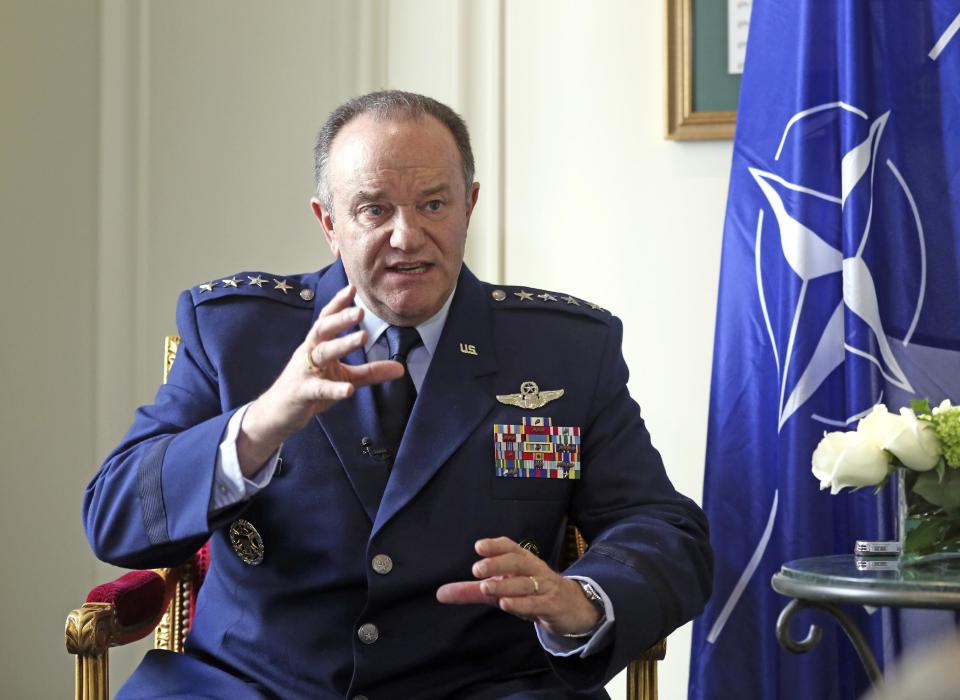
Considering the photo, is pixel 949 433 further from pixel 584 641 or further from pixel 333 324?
pixel 333 324

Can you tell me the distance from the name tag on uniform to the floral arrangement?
1.44 feet

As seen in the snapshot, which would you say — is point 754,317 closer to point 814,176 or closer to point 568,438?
point 814,176

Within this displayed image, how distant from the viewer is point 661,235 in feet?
9.42

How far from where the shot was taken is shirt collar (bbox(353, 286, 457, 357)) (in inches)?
82.7

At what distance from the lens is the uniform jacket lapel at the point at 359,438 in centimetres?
196

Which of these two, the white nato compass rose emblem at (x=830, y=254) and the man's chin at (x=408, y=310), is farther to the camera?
the white nato compass rose emblem at (x=830, y=254)

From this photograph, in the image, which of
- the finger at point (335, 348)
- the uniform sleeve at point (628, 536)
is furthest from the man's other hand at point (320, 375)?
the uniform sleeve at point (628, 536)

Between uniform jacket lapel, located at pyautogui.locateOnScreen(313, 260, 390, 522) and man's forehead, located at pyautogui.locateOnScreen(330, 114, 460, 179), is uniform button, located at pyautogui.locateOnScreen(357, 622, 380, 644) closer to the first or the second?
uniform jacket lapel, located at pyautogui.locateOnScreen(313, 260, 390, 522)

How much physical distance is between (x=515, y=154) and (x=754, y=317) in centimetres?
82

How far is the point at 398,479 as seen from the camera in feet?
6.39

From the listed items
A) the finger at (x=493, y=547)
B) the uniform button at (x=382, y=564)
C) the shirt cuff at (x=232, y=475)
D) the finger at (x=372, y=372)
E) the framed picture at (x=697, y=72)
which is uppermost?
the framed picture at (x=697, y=72)

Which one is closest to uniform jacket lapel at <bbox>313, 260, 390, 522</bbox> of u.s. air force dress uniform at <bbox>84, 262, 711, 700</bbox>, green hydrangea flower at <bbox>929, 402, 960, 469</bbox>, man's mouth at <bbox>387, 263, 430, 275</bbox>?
u.s. air force dress uniform at <bbox>84, 262, 711, 700</bbox>

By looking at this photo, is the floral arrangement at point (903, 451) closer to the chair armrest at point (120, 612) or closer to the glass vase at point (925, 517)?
the glass vase at point (925, 517)

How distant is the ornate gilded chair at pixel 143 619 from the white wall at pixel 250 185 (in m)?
0.60
